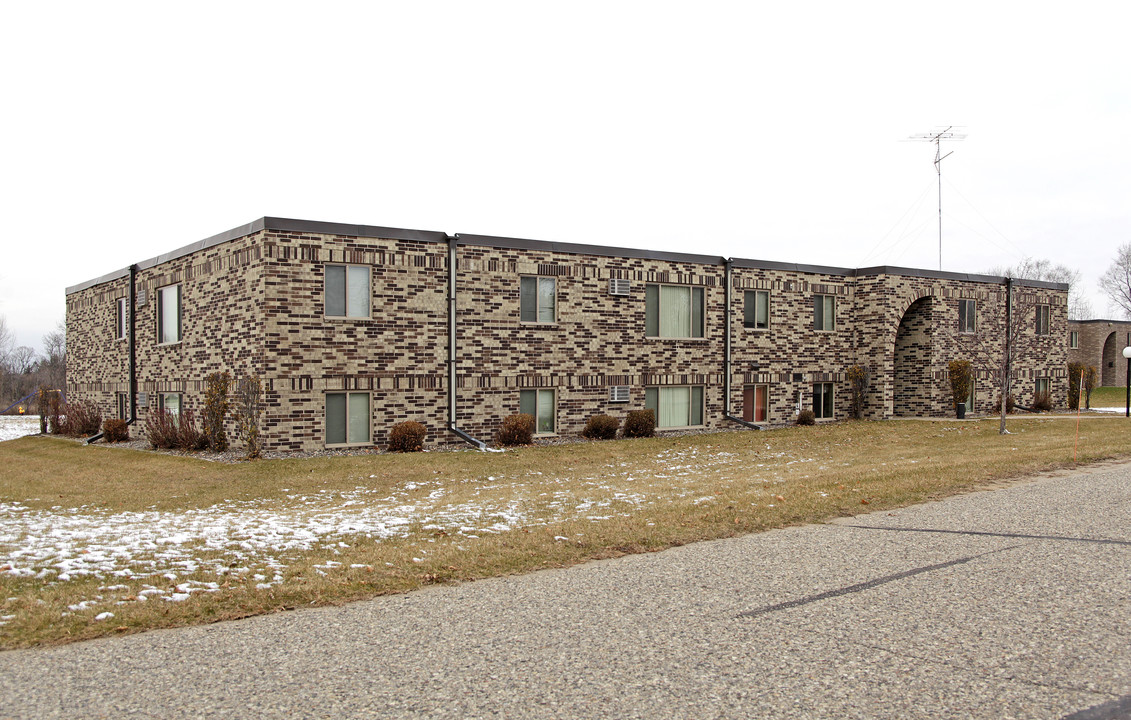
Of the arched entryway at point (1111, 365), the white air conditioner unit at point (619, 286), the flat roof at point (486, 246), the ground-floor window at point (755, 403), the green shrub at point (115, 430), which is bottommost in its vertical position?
the green shrub at point (115, 430)

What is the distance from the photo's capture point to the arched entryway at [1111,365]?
180 ft

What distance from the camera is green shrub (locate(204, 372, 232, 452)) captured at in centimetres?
1930

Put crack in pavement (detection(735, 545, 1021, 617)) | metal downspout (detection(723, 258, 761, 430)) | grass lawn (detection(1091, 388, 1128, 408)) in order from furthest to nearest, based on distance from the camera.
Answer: grass lawn (detection(1091, 388, 1128, 408)) < metal downspout (detection(723, 258, 761, 430)) < crack in pavement (detection(735, 545, 1021, 617))

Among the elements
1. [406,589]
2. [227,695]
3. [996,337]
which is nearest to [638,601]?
[406,589]

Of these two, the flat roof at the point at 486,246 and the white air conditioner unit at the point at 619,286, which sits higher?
the flat roof at the point at 486,246

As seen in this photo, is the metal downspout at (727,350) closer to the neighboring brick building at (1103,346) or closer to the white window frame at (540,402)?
the white window frame at (540,402)

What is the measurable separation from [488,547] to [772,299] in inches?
802

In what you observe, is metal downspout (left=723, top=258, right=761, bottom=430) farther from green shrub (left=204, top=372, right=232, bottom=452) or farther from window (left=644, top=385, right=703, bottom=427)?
green shrub (left=204, top=372, right=232, bottom=452)

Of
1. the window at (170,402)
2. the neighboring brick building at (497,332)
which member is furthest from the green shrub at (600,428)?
the window at (170,402)

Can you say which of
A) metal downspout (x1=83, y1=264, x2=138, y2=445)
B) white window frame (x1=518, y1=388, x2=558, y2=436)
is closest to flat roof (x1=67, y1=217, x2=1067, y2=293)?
metal downspout (x1=83, y1=264, x2=138, y2=445)

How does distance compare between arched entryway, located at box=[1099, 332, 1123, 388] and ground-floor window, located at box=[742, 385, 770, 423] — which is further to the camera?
arched entryway, located at box=[1099, 332, 1123, 388]

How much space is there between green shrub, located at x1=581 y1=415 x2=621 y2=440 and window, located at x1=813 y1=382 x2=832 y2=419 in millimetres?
9055

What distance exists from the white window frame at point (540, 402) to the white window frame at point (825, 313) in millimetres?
10749

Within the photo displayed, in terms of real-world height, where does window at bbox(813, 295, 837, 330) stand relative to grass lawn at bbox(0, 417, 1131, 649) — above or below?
above
